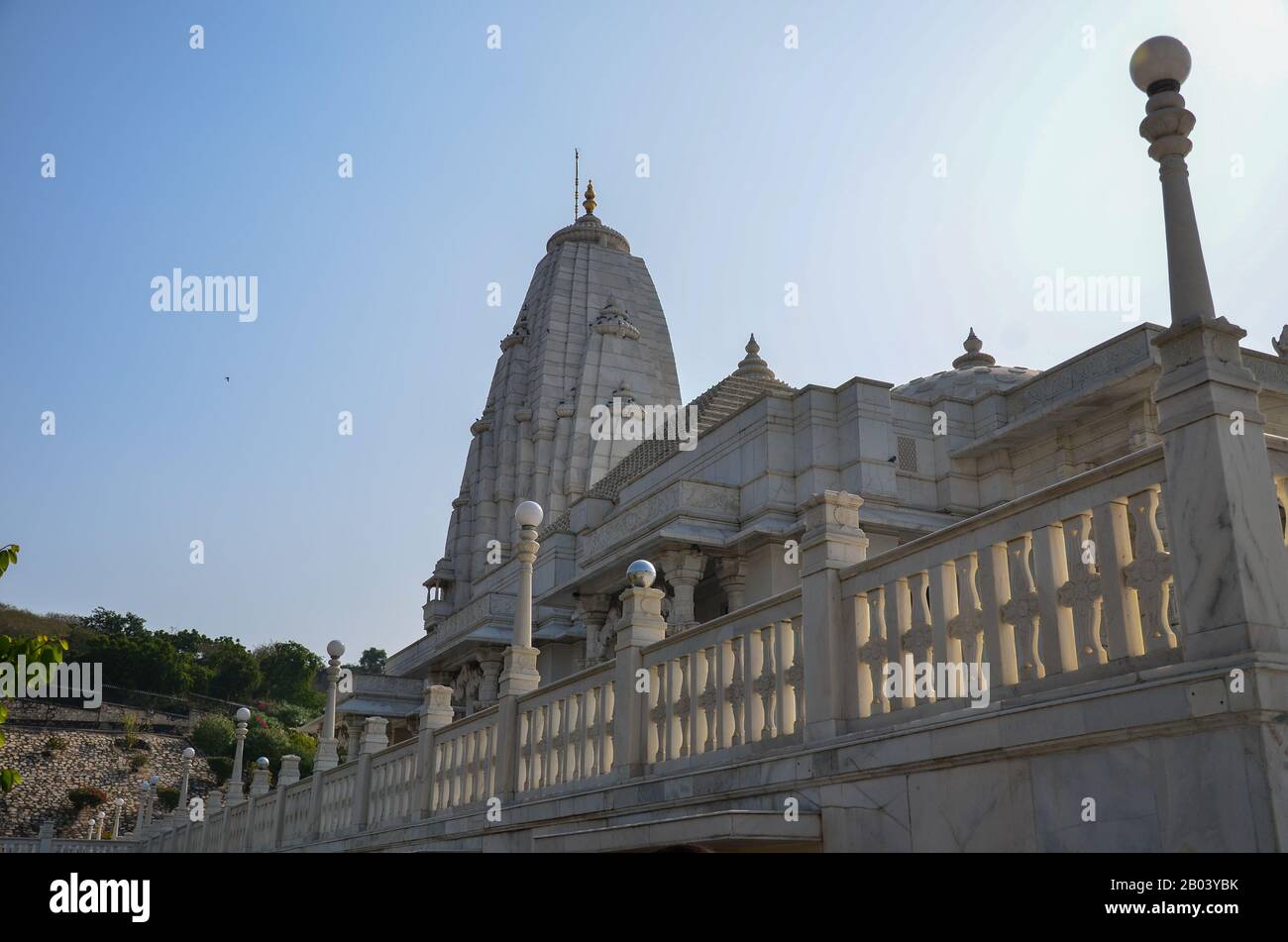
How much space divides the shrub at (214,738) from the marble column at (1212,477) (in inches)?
3555

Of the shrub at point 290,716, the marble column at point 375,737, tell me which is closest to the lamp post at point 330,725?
the marble column at point 375,737

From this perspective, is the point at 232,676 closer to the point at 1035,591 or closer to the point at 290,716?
the point at 290,716

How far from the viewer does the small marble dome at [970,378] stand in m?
31.2

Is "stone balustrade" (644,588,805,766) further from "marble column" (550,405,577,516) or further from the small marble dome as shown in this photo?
"marble column" (550,405,577,516)

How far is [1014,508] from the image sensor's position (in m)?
6.25

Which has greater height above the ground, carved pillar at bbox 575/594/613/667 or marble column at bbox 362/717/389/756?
carved pillar at bbox 575/594/613/667

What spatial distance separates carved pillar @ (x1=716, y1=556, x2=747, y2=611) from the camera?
26938mm

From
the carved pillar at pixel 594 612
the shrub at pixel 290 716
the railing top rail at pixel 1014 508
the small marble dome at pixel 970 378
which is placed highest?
the small marble dome at pixel 970 378

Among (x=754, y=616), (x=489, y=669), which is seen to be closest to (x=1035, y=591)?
(x=754, y=616)

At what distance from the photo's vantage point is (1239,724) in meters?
4.73

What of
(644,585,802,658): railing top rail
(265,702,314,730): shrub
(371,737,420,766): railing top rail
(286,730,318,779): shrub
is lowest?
(371,737,420,766): railing top rail

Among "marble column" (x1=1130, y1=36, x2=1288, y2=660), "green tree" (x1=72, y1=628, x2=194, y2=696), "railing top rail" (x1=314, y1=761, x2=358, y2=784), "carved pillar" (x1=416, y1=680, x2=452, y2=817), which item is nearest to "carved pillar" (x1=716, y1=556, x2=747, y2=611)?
"railing top rail" (x1=314, y1=761, x2=358, y2=784)

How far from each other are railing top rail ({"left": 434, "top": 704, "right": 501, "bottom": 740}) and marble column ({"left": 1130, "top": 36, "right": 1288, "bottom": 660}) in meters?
8.42

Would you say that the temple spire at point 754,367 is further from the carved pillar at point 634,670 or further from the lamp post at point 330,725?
the carved pillar at point 634,670
